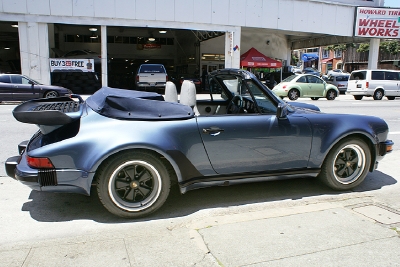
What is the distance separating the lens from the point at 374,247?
9.62 feet

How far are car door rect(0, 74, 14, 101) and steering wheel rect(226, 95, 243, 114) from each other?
13325 mm

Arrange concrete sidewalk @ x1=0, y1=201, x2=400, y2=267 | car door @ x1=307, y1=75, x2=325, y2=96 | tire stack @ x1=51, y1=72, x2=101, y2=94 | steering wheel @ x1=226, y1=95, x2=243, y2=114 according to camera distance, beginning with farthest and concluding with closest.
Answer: tire stack @ x1=51, y1=72, x2=101, y2=94 → car door @ x1=307, y1=75, x2=325, y2=96 → steering wheel @ x1=226, y1=95, x2=243, y2=114 → concrete sidewalk @ x1=0, y1=201, x2=400, y2=267

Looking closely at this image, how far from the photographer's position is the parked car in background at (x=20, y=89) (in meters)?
15.0

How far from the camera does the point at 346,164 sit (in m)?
4.28

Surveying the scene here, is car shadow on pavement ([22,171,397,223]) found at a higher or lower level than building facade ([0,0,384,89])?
lower

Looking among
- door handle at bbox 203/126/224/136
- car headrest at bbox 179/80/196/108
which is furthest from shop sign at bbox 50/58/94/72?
door handle at bbox 203/126/224/136

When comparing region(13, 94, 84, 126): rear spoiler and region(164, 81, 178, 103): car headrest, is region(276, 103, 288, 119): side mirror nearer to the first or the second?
region(164, 81, 178, 103): car headrest

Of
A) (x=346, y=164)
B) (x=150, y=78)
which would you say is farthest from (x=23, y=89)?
(x=346, y=164)

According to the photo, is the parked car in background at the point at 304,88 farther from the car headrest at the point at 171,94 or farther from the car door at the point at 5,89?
the car headrest at the point at 171,94

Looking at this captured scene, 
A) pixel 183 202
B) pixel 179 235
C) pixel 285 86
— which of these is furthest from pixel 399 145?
pixel 285 86

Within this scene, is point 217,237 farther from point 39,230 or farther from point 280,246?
point 39,230

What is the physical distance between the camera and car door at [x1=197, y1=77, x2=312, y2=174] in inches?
144

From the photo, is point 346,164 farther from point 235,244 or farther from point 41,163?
point 41,163

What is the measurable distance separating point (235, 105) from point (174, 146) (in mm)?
1653
